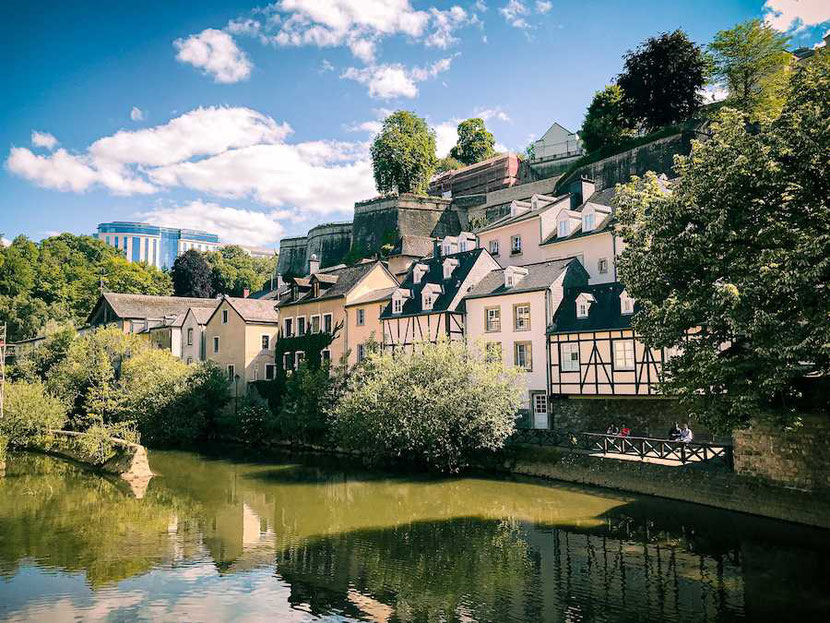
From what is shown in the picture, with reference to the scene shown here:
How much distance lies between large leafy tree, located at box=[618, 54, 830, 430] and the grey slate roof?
44127 millimetres

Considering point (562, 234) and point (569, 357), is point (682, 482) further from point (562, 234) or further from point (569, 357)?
point (562, 234)

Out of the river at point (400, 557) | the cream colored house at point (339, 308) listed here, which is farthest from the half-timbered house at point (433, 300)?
the river at point (400, 557)

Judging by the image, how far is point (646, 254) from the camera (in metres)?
16.5

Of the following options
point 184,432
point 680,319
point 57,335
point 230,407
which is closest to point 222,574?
point 680,319

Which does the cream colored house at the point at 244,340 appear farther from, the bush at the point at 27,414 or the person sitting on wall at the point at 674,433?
the person sitting on wall at the point at 674,433

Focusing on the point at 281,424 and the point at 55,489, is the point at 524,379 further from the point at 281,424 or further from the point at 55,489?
the point at 55,489

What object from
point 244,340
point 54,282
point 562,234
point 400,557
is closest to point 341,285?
point 244,340

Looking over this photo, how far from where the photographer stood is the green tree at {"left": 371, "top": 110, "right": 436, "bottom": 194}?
6931cm

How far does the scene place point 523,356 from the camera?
97.3 feet

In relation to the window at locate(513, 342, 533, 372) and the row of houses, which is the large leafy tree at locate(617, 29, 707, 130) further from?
the window at locate(513, 342, 533, 372)

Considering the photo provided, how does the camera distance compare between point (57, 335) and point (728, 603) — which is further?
point (57, 335)

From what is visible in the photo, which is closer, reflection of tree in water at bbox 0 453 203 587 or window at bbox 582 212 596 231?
reflection of tree in water at bbox 0 453 203 587

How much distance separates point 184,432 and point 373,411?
15.8 metres

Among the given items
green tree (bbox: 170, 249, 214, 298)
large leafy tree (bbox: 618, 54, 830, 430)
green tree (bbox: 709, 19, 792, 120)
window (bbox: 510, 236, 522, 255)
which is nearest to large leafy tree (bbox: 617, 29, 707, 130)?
green tree (bbox: 709, 19, 792, 120)
